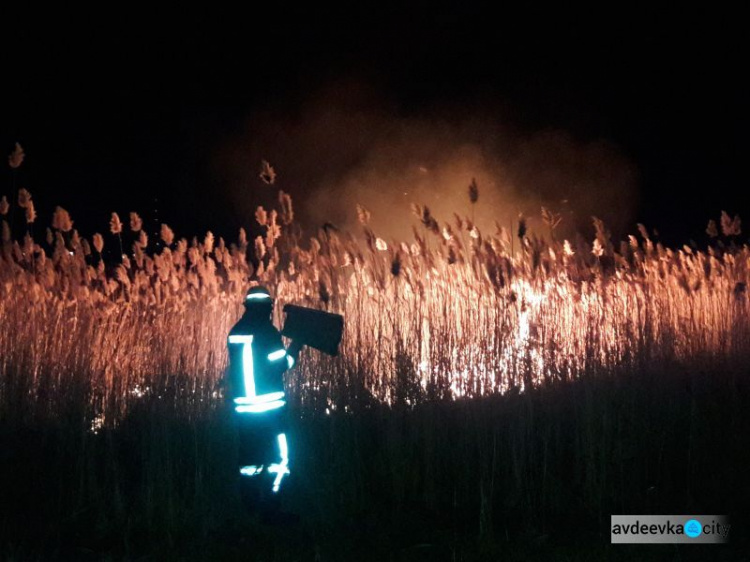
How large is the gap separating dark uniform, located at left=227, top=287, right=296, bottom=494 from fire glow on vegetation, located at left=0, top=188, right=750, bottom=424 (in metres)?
1.34

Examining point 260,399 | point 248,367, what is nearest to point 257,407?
point 260,399

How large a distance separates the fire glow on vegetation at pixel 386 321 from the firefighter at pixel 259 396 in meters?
1.35

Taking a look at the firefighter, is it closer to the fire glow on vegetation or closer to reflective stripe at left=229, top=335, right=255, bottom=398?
reflective stripe at left=229, top=335, right=255, bottom=398

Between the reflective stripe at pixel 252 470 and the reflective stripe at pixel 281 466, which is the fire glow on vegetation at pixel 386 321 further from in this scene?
the reflective stripe at pixel 252 470

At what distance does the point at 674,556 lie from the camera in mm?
5520

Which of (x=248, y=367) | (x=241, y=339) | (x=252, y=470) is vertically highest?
(x=241, y=339)

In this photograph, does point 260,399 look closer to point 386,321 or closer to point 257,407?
point 257,407

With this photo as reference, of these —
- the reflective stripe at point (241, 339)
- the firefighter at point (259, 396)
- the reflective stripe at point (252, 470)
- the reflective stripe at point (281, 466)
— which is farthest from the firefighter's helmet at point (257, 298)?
the reflective stripe at point (252, 470)

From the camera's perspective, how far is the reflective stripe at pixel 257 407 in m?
6.07

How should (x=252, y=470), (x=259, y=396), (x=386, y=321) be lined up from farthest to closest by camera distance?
(x=386, y=321)
(x=252, y=470)
(x=259, y=396)

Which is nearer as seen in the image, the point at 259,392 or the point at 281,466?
the point at 259,392

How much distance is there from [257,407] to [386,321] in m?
2.16

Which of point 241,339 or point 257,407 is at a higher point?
point 241,339

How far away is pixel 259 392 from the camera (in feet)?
19.9
